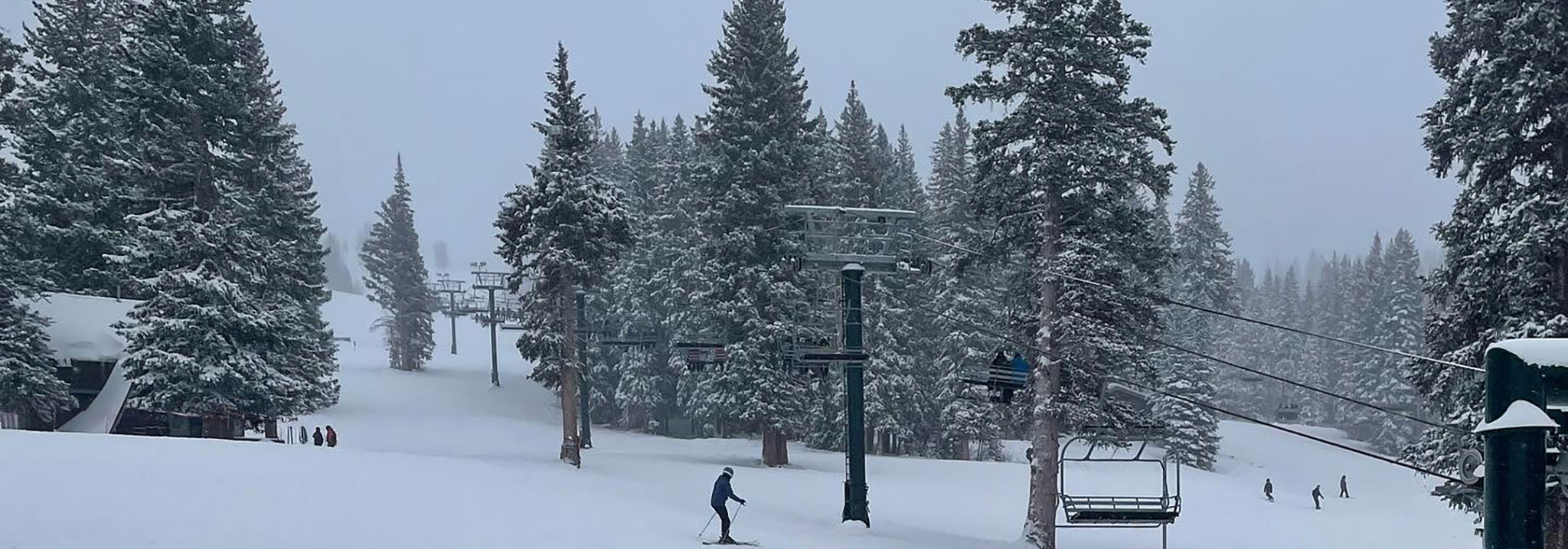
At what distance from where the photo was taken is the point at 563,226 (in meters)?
31.1

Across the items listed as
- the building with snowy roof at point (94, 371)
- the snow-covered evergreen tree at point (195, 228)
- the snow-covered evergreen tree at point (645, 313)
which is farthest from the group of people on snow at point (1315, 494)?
the building with snowy roof at point (94, 371)

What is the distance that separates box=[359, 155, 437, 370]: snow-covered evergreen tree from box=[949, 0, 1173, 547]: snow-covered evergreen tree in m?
58.5

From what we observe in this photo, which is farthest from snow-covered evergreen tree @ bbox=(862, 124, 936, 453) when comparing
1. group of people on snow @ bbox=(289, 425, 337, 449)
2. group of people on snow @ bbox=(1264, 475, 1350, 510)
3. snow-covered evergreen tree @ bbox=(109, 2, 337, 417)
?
snow-covered evergreen tree @ bbox=(109, 2, 337, 417)

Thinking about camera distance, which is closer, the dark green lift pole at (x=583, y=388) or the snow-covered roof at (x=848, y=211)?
the snow-covered roof at (x=848, y=211)

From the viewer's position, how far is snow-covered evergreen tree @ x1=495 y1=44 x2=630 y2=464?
102 feet

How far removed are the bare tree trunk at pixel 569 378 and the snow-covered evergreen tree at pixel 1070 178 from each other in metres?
13.9

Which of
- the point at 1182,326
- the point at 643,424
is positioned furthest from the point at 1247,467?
the point at 643,424

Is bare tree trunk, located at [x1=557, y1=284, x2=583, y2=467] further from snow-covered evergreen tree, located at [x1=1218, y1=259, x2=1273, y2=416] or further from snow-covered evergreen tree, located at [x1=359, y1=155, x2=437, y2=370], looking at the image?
snow-covered evergreen tree, located at [x1=1218, y1=259, x2=1273, y2=416]

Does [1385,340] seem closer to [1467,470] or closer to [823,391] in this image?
[823,391]

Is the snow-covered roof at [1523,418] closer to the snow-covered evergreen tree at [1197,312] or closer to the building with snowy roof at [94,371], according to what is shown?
the building with snowy roof at [94,371]

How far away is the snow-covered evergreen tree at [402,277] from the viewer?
7344 centimetres

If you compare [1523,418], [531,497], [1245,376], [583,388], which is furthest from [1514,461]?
[1245,376]

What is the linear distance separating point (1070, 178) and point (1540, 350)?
15667mm

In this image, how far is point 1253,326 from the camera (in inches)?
3760
